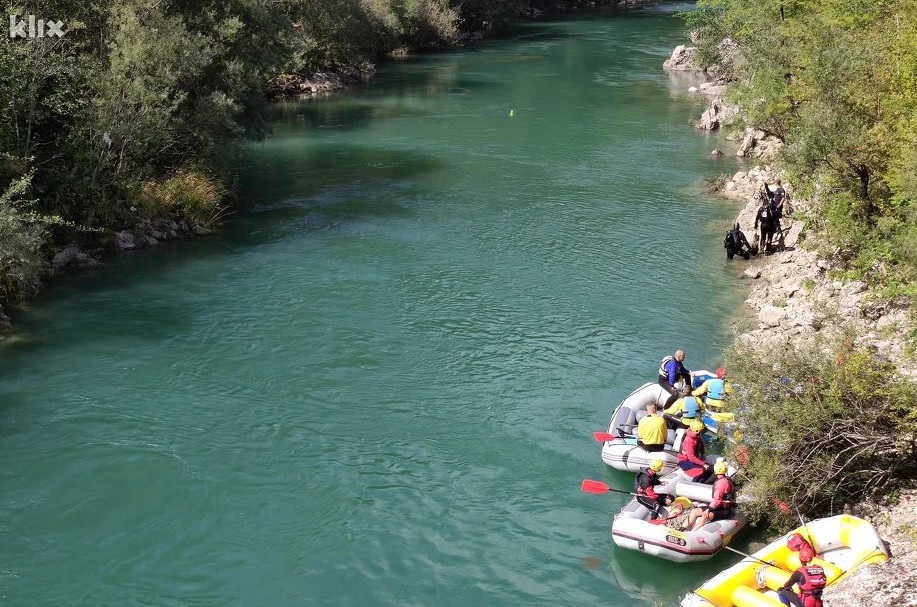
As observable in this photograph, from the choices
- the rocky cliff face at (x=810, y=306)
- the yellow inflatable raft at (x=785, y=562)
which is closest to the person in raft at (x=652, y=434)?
the rocky cliff face at (x=810, y=306)

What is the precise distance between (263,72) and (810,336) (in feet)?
69.7

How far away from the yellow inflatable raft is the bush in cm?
2022

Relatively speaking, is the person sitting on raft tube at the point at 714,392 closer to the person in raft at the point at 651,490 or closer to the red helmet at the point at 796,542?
the person in raft at the point at 651,490

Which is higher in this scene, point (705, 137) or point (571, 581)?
point (705, 137)

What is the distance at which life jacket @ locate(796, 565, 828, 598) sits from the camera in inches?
464

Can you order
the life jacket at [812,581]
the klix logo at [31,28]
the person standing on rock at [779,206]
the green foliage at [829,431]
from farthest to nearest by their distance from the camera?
1. the person standing on rock at [779,206]
2. the klix logo at [31,28]
3. the green foliage at [829,431]
4. the life jacket at [812,581]

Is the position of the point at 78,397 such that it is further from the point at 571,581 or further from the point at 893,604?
the point at 893,604

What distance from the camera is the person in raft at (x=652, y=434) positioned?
16266mm

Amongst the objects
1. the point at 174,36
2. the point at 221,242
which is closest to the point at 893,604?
the point at 221,242

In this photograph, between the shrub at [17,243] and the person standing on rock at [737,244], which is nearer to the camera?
the shrub at [17,243]

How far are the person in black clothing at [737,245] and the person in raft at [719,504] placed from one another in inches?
506

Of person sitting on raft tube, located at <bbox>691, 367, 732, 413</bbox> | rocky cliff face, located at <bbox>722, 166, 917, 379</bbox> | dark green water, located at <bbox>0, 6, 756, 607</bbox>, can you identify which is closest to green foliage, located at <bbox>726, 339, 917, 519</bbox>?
rocky cliff face, located at <bbox>722, 166, 917, 379</bbox>

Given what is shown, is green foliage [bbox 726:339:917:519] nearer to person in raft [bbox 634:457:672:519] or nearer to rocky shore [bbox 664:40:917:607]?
rocky shore [bbox 664:40:917:607]

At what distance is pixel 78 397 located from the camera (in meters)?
18.4
